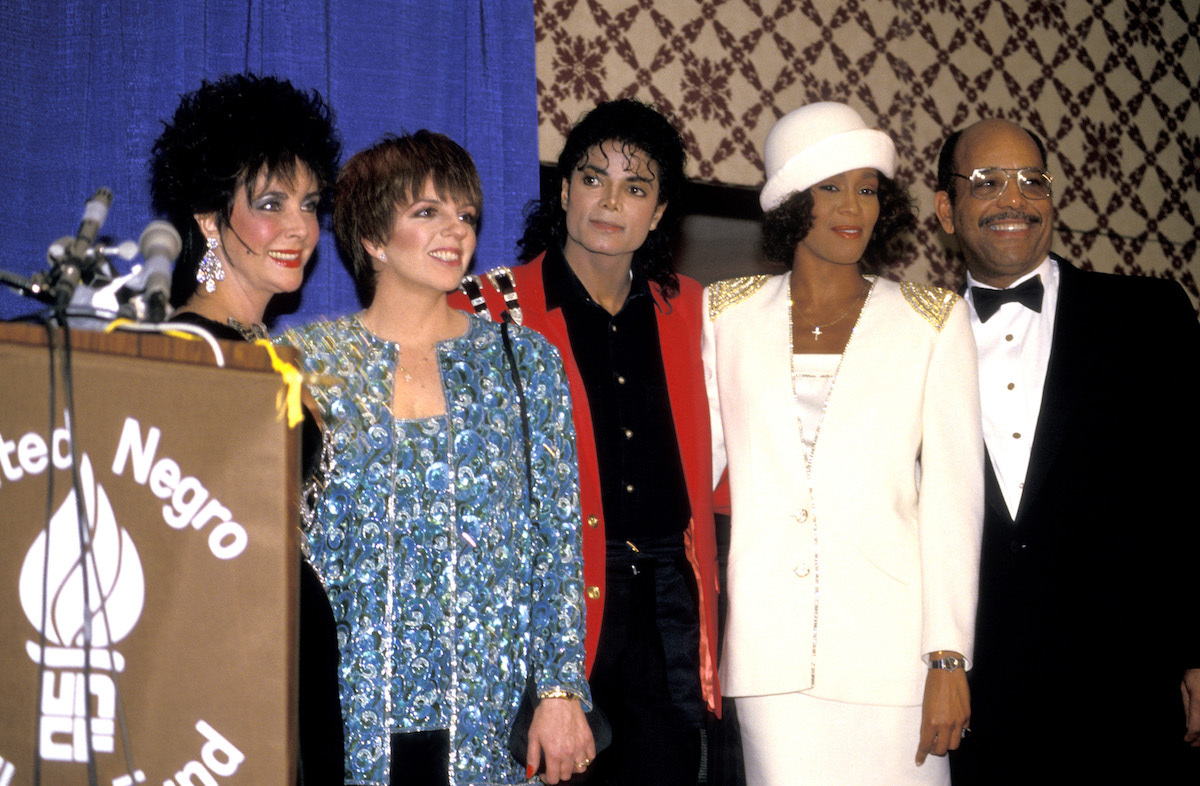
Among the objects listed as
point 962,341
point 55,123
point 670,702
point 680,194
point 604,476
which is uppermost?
point 55,123

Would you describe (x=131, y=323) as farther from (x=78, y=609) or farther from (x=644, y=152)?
(x=644, y=152)

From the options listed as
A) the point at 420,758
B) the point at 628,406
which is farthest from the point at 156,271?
the point at 628,406

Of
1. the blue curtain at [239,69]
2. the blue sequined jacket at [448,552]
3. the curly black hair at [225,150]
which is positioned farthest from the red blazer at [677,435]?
the blue curtain at [239,69]

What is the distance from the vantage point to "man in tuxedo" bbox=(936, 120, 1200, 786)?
2.45 m

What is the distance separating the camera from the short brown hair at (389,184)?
2125 millimetres

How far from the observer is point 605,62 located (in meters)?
3.99

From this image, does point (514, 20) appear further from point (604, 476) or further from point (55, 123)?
point (604, 476)

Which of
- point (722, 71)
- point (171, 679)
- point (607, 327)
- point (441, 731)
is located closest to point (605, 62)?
point (722, 71)

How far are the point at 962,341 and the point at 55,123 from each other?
7.81ft

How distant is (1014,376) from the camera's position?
2.64 m

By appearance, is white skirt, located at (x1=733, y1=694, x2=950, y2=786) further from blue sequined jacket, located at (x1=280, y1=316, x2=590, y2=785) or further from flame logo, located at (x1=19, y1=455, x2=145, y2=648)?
flame logo, located at (x1=19, y1=455, x2=145, y2=648)

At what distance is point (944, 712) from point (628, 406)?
35.2 inches

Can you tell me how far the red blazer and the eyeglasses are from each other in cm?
82

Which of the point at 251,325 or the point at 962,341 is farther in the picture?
the point at 962,341
